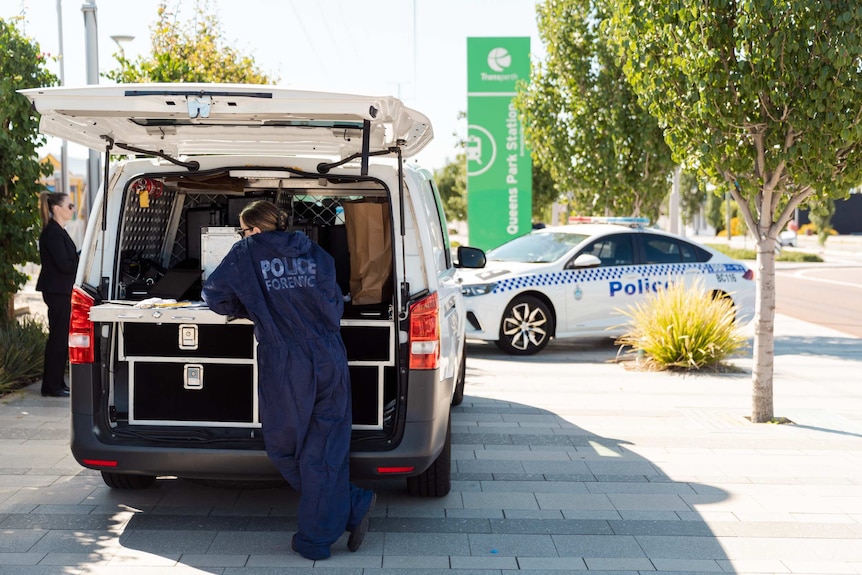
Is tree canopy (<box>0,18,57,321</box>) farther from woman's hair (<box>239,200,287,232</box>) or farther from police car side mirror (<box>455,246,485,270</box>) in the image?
woman's hair (<box>239,200,287,232</box>)

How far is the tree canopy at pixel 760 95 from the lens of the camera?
6.96m

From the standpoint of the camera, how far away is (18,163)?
9.38 m

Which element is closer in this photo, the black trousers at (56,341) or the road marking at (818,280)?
the black trousers at (56,341)

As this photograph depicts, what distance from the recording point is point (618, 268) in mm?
12312

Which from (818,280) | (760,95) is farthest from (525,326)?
(818,280)

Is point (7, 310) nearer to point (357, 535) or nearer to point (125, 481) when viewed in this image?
point (125, 481)

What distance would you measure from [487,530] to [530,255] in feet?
25.2

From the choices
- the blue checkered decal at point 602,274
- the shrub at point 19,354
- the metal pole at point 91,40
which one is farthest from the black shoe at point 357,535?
the metal pole at point 91,40

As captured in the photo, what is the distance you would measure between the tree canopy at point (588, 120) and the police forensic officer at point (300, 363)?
38.3 ft

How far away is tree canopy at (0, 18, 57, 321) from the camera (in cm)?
931

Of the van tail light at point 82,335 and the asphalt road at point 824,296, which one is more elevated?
the van tail light at point 82,335

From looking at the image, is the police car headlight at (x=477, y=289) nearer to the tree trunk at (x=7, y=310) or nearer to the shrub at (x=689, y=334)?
the shrub at (x=689, y=334)

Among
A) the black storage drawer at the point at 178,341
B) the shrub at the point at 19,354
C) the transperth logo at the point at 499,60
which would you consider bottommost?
the shrub at the point at 19,354

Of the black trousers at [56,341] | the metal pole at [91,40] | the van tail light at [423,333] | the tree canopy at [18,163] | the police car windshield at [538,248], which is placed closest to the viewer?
the van tail light at [423,333]
